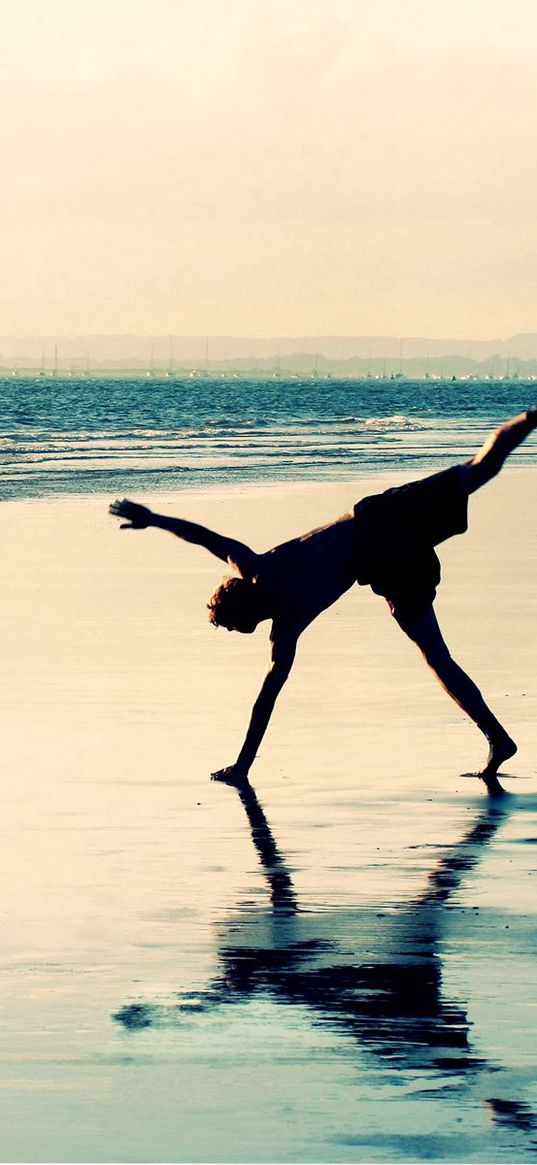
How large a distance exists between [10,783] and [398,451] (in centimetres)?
2912

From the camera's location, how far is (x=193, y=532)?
8164 millimetres

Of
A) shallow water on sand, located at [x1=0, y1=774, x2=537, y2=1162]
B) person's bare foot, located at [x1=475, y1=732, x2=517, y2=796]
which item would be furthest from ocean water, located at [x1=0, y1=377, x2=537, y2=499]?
shallow water on sand, located at [x1=0, y1=774, x2=537, y2=1162]

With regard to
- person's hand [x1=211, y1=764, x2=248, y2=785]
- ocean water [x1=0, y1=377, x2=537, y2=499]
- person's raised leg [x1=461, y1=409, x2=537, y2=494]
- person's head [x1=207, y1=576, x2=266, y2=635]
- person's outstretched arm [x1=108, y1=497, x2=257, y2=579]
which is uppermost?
person's raised leg [x1=461, y1=409, x2=537, y2=494]

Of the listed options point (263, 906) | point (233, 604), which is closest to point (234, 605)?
point (233, 604)

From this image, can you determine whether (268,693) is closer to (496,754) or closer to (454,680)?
(454,680)

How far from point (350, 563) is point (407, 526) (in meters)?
0.28

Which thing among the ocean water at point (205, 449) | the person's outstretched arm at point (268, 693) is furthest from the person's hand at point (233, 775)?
the ocean water at point (205, 449)

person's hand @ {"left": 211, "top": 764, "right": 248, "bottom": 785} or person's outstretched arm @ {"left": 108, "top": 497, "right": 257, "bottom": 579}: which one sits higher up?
person's outstretched arm @ {"left": 108, "top": 497, "right": 257, "bottom": 579}

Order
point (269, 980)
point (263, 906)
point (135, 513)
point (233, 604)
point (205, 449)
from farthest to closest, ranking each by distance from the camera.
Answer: point (205, 449), point (233, 604), point (135, 513), point (263, 906), point (269, 980)

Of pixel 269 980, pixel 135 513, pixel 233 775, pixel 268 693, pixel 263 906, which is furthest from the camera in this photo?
pixel 268 693

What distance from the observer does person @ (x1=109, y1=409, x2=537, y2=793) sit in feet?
27.2

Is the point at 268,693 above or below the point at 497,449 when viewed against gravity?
below

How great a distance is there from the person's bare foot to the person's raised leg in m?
1.06

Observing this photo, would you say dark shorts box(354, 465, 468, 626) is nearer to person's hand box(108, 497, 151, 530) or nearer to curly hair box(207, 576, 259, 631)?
curly hair box(207, 576, 259, 631)
